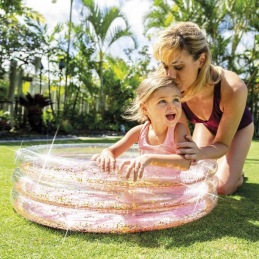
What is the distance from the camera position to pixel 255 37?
1645cm

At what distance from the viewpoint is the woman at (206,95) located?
2746mm

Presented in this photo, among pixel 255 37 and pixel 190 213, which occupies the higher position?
pixel 255 37

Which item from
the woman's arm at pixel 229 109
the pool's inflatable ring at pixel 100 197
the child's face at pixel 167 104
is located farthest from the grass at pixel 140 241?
the child's face at pixel 167 104

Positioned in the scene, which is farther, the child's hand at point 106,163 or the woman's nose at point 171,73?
the woman's nose at point 171,73

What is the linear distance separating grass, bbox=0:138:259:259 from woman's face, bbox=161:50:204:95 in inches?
41.9

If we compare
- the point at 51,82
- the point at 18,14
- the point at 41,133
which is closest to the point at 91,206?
the point at 41,133

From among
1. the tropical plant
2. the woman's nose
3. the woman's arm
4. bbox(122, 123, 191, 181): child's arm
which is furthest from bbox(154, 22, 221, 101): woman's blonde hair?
the tropical plant

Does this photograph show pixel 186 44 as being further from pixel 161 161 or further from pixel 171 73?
pixel 161 161

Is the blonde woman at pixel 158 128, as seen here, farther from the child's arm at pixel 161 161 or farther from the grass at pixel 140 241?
the grass at pixel 140 241

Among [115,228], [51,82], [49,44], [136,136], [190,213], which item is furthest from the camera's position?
[51,82]

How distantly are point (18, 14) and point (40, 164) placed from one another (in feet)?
33.9

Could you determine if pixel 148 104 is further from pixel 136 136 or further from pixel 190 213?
pixel 190 213

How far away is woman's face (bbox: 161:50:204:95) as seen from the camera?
9.00ft

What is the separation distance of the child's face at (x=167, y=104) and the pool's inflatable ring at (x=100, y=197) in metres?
0.37
